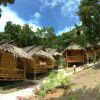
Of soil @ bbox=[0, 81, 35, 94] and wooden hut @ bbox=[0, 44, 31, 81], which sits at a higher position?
wooden hut @ bbox=[0, 44, 31, 81]

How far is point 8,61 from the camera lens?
1198 inches

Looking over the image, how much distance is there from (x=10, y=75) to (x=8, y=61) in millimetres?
1659

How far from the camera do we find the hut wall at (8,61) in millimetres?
29845

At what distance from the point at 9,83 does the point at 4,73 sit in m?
1.58

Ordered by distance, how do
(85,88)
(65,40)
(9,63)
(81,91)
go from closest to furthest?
(81,91), (85,88), (9,63), (65,40)

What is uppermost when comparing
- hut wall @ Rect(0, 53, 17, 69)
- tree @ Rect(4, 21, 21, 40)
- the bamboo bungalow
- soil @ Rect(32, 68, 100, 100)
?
tree @ Rect(4, 21, 21, 40)

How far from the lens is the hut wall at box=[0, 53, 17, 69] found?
29845mm

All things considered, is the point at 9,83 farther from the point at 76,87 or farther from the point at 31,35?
the point at 31,35

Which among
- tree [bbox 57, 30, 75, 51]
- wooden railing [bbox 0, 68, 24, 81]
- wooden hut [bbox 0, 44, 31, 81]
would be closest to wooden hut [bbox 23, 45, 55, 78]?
wooden hut [bbox 0, 44, 31, 81]

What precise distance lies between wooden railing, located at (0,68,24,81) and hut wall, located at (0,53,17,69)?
1.89 feet

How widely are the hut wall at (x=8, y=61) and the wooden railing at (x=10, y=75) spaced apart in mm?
576

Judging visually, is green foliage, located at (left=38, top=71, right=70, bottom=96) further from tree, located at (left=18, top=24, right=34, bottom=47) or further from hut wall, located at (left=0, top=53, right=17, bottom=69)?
tree, located at (left=18, top=24, right=34, bottom=47)

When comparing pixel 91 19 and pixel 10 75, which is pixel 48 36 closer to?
pixel 91 19

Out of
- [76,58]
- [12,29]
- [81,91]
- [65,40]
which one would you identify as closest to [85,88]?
[81,91]
